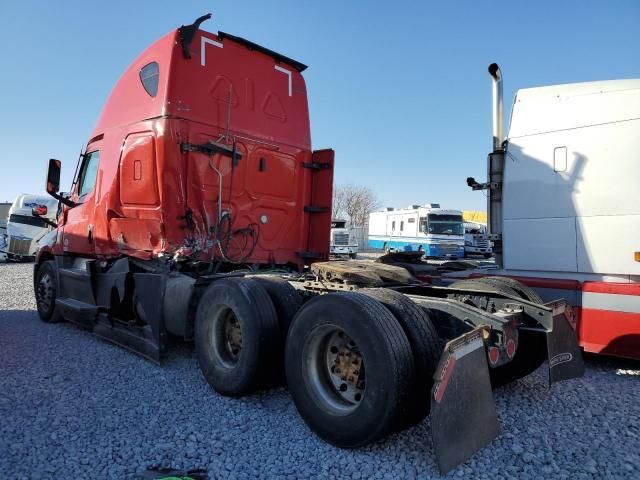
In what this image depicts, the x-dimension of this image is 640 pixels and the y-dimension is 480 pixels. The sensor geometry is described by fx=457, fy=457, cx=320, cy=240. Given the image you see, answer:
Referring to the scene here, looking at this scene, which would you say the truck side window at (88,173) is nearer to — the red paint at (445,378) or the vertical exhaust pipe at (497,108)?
the vertical exhaust pipe at (497,108)

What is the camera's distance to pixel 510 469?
271cm

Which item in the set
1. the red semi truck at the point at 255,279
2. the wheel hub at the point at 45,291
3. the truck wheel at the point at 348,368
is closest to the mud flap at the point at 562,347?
the red semi truck at the point at 255,279

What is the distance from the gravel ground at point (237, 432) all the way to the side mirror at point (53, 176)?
2.79m

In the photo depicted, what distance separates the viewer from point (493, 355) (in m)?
2.93

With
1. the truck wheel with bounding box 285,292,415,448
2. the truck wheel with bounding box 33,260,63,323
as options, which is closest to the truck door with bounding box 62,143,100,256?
the truck wheel with bounding box 33,260,63,323

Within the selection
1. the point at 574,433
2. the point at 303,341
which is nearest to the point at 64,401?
the point at 303,341

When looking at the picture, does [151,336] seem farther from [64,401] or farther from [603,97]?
[603,97]

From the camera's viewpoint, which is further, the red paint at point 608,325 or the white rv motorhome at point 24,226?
the white rv motorhome at point 24,226

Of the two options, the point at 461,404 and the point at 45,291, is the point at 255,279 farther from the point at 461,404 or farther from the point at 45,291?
the point at 45,291

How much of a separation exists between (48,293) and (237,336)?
181 inches

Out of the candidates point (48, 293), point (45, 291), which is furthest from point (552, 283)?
point (45, 291)

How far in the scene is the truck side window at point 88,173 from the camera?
6.31 metres

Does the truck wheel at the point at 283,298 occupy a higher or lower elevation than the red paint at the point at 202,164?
lower

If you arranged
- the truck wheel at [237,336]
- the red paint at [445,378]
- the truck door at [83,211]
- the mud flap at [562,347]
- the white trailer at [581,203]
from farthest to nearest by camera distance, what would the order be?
the truck door at [83,211]
the white trailer at [581,203]
the truck wheel at [237,336]
the mud flap at [562,347]
the red paint at [445,378]
